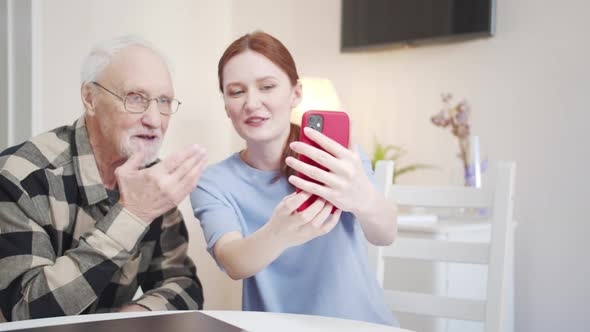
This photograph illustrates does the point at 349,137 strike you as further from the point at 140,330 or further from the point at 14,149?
the point at 14,149

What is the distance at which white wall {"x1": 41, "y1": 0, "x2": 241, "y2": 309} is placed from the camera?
277 centimetres

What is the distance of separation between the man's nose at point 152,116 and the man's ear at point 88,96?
15 centimetres

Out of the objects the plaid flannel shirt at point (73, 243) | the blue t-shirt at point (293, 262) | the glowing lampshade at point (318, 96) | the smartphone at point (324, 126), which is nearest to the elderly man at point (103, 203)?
the plaid flannel shirt at point (73, 243)

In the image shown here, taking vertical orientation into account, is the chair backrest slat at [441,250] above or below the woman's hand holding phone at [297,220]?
below

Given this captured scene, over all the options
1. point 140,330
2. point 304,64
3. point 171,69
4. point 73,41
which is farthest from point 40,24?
point 140,330

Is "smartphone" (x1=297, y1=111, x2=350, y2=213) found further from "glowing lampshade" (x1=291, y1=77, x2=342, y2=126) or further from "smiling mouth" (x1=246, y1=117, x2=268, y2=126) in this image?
"glowing lampshade" (x1=291, y1=77, x2=342, y2=126)

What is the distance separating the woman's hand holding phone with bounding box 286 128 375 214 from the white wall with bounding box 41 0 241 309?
6.54 feet

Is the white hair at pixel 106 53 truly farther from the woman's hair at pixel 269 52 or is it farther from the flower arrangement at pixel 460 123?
the flower arrangement at pixel 460 123

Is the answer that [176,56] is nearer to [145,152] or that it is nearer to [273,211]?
[145,152]

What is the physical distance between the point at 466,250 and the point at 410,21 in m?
1.55

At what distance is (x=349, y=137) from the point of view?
110 cm

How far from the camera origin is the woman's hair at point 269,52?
4.20 ft

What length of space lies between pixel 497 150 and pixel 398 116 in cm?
49

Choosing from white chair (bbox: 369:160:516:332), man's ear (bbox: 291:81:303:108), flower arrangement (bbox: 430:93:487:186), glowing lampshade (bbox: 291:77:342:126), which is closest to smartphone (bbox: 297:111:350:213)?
man's ear (bbox: 291:81:303:108)
